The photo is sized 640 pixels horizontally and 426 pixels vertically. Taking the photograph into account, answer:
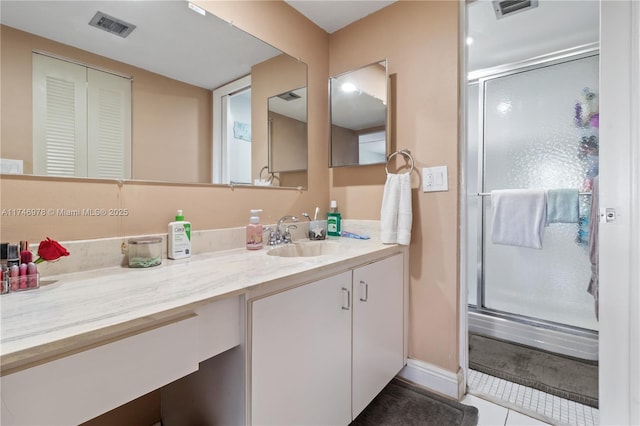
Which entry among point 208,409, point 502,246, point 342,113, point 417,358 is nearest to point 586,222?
point 502,246

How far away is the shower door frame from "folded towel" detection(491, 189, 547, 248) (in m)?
0.27

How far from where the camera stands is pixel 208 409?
2.80 ft

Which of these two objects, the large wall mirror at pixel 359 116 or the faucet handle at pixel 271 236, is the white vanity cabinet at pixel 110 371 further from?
the large wall mirror at pixel 359 116

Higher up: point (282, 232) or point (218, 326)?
point (282, 232)

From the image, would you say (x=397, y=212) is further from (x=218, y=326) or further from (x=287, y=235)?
(x=218, y=326)

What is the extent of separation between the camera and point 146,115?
109cm

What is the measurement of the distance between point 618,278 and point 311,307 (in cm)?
119

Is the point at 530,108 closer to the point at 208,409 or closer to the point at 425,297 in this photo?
the point at 425,297

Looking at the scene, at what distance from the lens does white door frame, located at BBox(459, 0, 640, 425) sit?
1.07 meters

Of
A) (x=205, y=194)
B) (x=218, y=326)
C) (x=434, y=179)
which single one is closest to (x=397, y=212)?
(x=434, y=179)

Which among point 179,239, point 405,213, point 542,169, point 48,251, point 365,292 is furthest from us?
point 542,169

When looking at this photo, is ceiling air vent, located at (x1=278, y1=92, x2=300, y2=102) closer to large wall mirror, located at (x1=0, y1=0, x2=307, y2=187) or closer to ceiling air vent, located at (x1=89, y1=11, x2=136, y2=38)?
large wall mirror, located at (x1=0, y1=0, x2=307, y2=187)

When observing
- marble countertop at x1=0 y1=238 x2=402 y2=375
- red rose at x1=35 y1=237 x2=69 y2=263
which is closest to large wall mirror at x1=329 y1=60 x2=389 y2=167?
marble countertop at x1=0 y1=238 x2=402 y2=375

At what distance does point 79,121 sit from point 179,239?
50 cm
